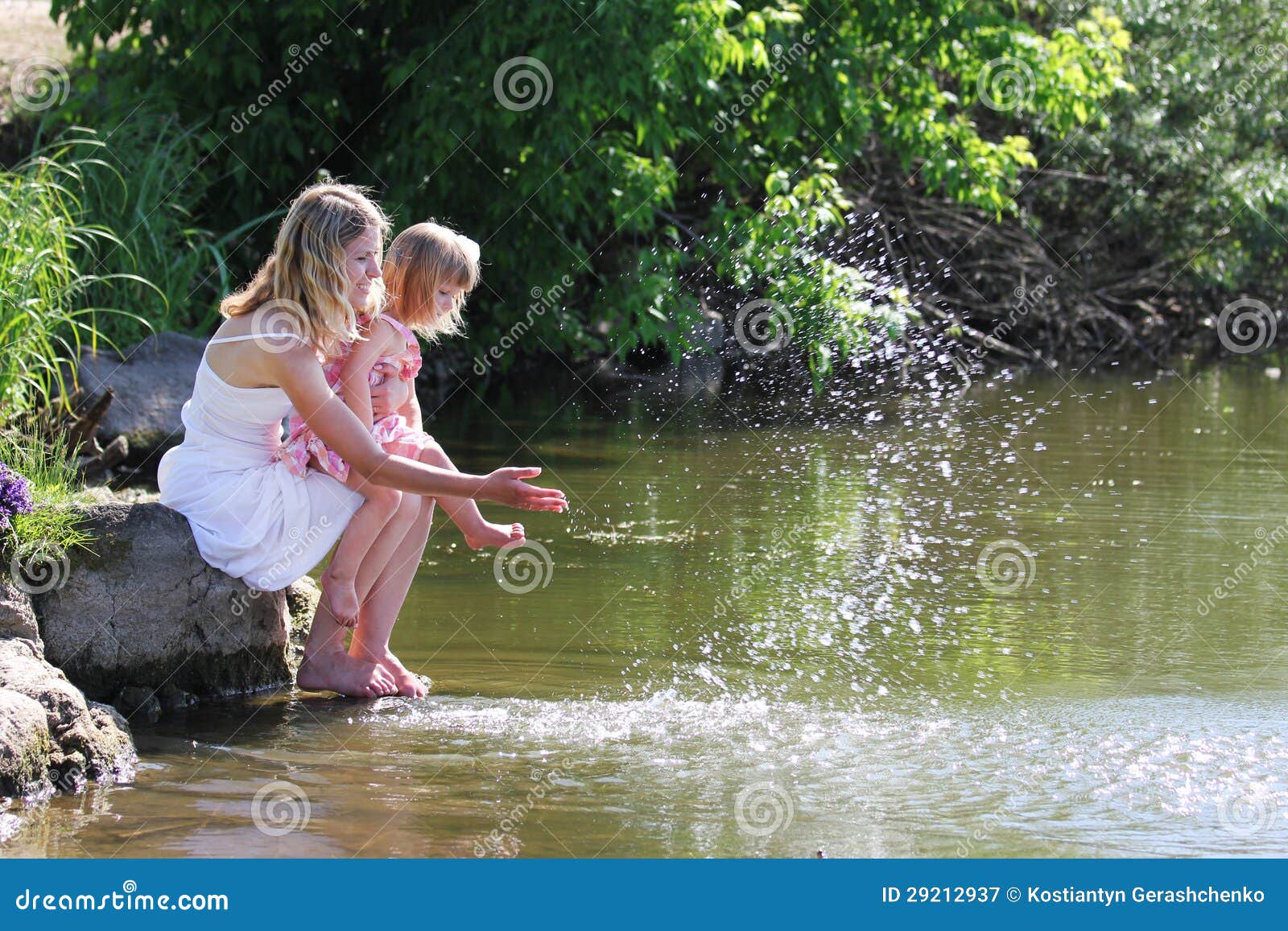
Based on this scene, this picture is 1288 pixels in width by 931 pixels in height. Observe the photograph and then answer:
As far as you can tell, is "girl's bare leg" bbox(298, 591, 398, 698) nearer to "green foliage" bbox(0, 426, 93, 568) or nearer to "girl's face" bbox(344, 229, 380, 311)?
"green foliage" bbox(0, 426, 93, 568)

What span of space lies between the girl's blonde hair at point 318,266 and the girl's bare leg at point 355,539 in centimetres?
43

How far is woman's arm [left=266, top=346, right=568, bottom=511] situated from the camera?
4.01m

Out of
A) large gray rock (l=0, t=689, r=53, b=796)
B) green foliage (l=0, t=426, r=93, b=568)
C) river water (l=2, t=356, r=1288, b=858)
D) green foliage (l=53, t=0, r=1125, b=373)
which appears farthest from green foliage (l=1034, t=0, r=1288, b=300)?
large gray rock (l=0, t=689, r=53, b=796)

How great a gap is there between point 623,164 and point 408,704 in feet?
21.1

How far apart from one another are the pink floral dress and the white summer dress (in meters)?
0.03

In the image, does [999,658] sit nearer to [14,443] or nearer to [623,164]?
[14,443]

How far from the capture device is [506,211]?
10.3 m

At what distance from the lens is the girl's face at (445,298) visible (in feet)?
14.5

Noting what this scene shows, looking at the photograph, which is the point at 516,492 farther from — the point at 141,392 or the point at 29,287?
the point at 141,392

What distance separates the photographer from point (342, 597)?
4.28 metres

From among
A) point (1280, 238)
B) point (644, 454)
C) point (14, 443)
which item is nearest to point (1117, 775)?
point (14, 443)

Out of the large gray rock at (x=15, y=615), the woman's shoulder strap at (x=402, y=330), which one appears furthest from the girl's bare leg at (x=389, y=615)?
the large gray rock at (x=15, y=615)

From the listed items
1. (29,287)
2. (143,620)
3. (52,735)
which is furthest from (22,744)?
(29,287)

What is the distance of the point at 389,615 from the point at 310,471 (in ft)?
1.56
